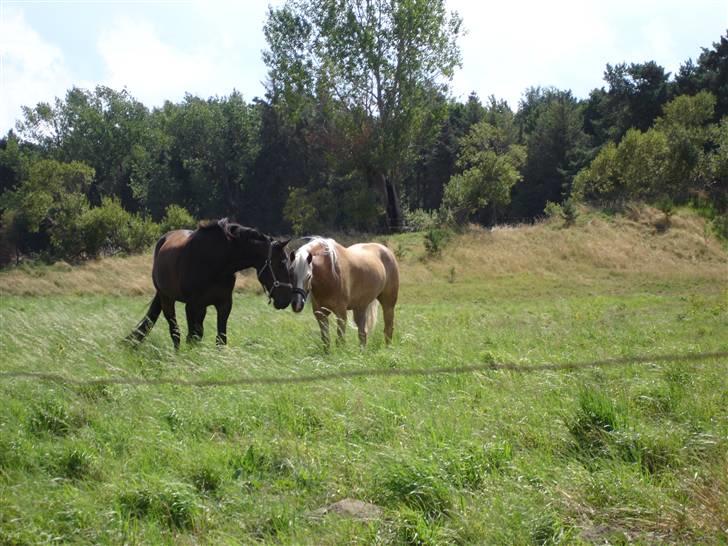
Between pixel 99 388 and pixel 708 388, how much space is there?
17.0 ft

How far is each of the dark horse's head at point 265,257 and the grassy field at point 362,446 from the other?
2.10ft

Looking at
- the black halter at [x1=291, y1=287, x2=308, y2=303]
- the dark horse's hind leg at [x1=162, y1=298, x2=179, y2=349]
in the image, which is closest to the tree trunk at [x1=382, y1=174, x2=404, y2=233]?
the dark horse's hind leg at [x1=162, y1=298, x2=179, y2=349]

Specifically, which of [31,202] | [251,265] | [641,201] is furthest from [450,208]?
[251,265]

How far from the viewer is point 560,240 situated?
32594 millimetres

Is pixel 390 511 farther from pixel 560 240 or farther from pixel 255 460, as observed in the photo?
pixel 560 240

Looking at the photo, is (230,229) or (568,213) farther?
(568,213)

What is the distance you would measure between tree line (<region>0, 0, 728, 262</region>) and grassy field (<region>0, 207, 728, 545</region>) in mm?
29970

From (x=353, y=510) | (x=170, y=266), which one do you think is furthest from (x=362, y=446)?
(x=170, y=266)

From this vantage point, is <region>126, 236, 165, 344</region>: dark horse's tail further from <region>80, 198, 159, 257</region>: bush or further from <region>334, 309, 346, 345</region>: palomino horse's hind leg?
<region>80, 198, 159, 257</region>: bush

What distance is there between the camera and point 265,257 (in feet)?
31.8

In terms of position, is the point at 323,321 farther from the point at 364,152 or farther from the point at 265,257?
the point at 364,152

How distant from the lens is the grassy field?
420cm

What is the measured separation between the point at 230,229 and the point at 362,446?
528cm

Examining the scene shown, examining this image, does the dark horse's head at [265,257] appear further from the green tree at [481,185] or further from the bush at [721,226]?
the green tree at [481,185]
